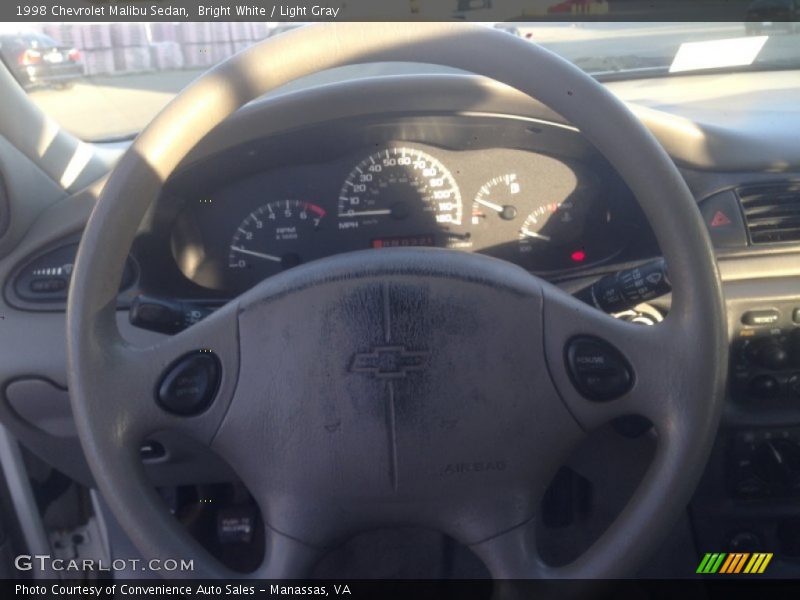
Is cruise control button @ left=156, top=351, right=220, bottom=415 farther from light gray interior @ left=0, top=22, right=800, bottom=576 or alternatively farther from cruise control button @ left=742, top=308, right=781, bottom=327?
cruise control button @ left=742, top=308, right=781, bottom=327

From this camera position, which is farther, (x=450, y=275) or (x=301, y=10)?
(x=301, y=10)

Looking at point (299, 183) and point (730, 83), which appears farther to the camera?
point (730, 83)

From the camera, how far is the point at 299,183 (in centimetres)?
217

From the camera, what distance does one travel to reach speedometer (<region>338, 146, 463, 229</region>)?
2.12 metres

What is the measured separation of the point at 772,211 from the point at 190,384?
4.54ft

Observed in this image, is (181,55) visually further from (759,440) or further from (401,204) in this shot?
(759,440)

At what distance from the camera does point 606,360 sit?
59.9 inches

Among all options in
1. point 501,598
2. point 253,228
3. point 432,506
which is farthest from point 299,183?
point 501,598

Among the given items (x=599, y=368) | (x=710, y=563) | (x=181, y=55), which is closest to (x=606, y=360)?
(x=599, y=368)

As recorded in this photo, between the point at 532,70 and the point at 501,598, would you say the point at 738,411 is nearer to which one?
the point at 501,598

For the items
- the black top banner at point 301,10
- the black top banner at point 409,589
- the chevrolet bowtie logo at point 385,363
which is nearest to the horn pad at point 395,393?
the chevrolet bowtie logo at point 385,363

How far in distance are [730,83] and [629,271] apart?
1237 mm

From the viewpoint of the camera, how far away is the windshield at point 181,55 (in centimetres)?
202

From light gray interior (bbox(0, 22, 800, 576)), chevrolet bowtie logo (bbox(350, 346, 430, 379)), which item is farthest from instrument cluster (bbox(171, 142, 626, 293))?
chevrolet bowtie logo (bbox(350, 346, 430, 379))
